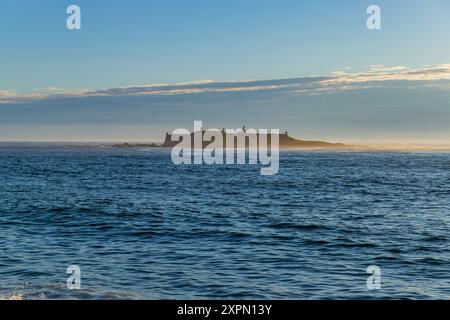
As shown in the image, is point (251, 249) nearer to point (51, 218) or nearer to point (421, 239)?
point (421, 239)

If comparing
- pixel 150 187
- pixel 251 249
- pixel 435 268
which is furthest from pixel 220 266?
pixel 150 187

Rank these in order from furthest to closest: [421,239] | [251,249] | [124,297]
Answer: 1. [421,239]
2. [251,249]
3. [124,297]

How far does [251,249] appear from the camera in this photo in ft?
87.7

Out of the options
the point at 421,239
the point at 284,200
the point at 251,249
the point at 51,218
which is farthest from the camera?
the point at 284,200

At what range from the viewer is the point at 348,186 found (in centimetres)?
6844

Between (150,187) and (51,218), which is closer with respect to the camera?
(51,218)
